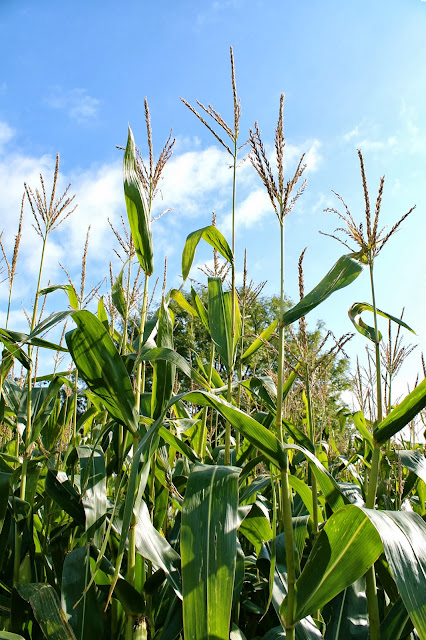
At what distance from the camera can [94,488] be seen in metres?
1.78

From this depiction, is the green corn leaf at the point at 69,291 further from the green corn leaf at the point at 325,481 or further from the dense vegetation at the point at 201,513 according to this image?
the green corn leaf at the point at 325,481

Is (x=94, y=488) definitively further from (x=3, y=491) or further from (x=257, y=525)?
(x=257, y=525)

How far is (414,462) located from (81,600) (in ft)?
4.22

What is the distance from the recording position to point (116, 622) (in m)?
1.61

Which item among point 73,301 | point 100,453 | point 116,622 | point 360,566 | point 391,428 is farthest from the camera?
point 73,301

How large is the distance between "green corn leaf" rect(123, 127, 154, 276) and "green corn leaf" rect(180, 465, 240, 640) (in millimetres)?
949

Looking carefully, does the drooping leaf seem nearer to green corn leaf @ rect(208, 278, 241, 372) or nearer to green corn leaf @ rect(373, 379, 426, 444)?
green corn leaf @ rect(208, 278, 241, 372)

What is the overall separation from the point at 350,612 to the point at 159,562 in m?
0.76

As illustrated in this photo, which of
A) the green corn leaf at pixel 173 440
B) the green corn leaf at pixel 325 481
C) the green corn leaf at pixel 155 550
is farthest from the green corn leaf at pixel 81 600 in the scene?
the green corn leaf at pixel 325 481

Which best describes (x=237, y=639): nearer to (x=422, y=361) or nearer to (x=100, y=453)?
(x=100, y=453)

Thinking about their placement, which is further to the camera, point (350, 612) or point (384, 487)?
point (384, 487)

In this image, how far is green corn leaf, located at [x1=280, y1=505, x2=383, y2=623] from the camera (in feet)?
3.87

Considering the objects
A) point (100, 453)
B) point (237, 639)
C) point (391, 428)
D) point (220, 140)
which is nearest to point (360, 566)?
point (391, 428)

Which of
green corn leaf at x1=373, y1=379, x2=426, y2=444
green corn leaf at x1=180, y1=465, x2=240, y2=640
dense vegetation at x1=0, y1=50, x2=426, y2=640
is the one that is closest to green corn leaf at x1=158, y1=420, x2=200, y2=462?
dense vegetation at x1=0, y1=50, x2=426, y2=640
